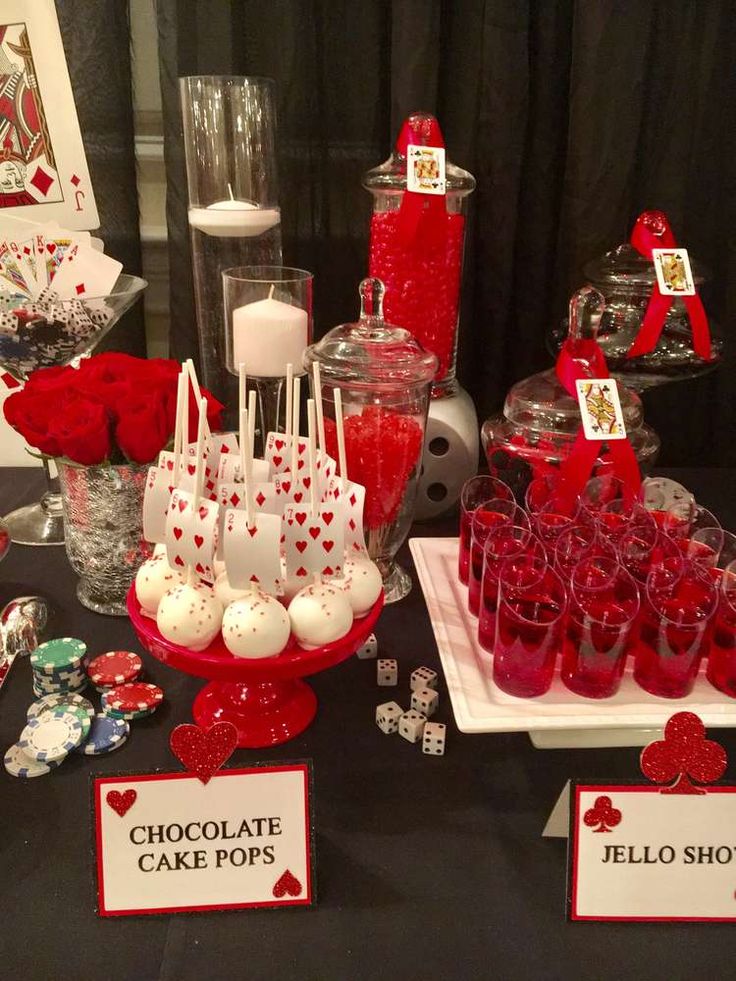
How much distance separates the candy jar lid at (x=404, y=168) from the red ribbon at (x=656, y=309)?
27 cm

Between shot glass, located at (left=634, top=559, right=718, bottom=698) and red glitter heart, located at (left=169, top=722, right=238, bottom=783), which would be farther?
shot glass, located at (left=634, top=559, right=718, bottom=698)

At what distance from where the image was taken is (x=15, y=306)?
110 centimetres

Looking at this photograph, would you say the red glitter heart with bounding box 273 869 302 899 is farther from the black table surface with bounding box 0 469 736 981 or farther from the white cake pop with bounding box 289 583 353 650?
the white cake pop with bounding box 289 583 353 650

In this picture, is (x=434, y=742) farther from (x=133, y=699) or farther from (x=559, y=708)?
(x=133, y=699)

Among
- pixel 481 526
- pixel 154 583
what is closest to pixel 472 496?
pixel 481 526

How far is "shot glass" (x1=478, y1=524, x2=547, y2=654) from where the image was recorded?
858 mm

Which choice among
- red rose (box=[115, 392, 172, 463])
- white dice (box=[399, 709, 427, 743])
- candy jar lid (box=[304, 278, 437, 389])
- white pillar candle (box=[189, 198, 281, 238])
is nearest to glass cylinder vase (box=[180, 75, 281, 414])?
white pillar candle (box=[189, 198, 281, 238])

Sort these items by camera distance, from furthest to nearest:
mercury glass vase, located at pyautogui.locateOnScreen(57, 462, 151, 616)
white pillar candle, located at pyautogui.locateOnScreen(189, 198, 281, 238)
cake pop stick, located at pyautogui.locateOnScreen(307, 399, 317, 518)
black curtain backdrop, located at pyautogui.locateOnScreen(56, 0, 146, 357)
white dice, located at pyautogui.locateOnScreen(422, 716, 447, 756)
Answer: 1. black curtain backdrop, located at pyautogui.locateOnScreen(56, 0, 146, 357)
2. white pillar candle, located at pyautogui.locateOnScreen(189, 198, 281, 238)
3. mercury glass vase, located at pyautogui.locateOnScreen(57, 462, 151, 616)
4. white dice, located at pyautogui.locateOnScreen(422, 716, 447, 756)
5. cake pop stick, located at pyautogui.locateOnScreen(307, 399, 317, 518)

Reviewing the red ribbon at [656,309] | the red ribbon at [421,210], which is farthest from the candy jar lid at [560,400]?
the red ribbon at [421,210]

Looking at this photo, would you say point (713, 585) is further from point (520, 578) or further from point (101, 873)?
point (101, 873)

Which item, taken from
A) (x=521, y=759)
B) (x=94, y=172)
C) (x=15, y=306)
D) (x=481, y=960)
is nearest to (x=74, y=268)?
(x=15, y=306)

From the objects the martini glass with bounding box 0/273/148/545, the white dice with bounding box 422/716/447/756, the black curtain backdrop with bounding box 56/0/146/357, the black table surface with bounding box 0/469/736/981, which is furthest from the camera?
the black curtain backdrop with bounding box 56/0/146/357

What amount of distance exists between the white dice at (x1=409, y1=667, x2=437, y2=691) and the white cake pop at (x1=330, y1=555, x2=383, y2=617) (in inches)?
7.1

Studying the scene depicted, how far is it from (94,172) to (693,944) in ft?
4.76
